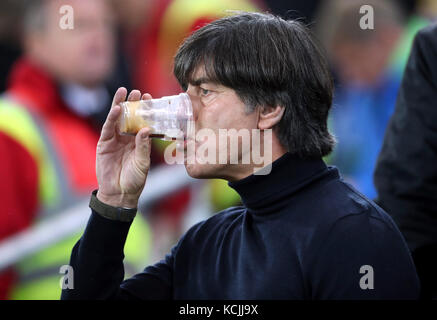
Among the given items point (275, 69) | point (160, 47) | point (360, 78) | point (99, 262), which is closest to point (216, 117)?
point (275, 69)

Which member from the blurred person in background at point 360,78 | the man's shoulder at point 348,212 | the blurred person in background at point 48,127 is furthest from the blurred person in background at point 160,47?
the man's shoulder at point 348,212

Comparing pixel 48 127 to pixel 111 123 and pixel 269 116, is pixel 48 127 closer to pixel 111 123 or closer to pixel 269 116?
pixel 111 123

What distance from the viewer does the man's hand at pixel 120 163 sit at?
1943 mm

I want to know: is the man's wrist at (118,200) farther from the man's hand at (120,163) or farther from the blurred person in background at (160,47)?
the blurred person in background at (160,47)

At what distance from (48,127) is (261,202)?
72.8 inches

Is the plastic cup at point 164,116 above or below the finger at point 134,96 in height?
below

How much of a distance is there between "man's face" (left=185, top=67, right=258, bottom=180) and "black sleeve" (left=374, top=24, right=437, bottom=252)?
0.57m

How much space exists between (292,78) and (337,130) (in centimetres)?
235

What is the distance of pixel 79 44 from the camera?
357 centimetres

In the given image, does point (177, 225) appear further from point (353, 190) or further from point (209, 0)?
point (353, 190)

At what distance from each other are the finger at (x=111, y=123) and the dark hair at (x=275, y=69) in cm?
20

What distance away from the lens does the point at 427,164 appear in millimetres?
2215

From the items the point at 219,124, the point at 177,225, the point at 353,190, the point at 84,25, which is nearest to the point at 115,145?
the point at 219,124

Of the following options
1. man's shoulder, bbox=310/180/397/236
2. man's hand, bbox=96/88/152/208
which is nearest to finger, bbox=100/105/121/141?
man's hand, bbox=96/88/152/208
